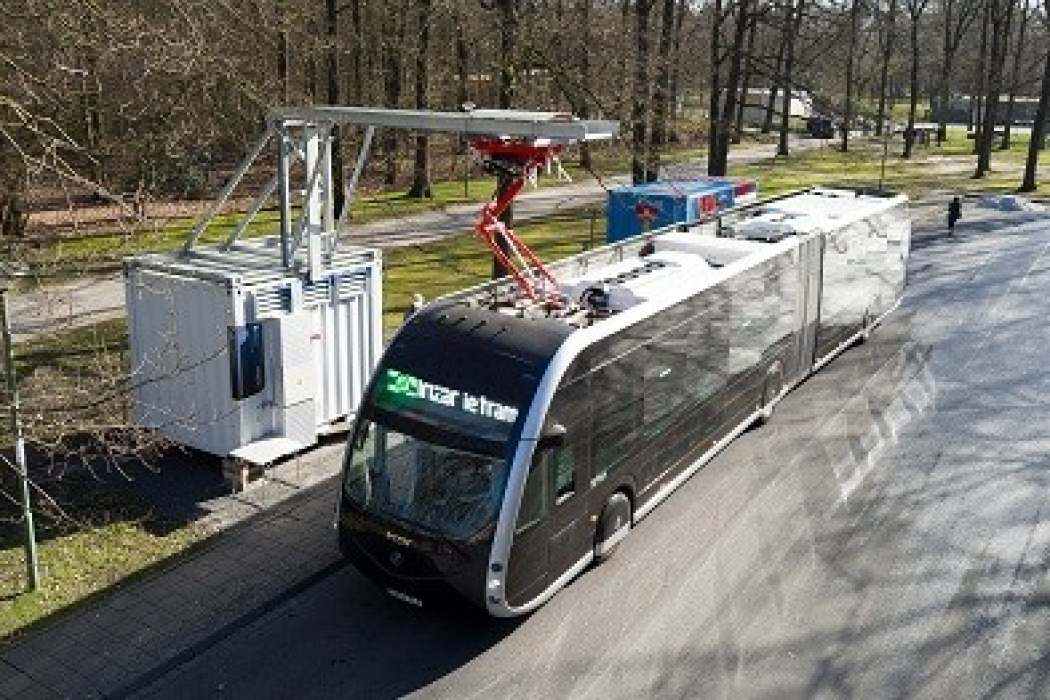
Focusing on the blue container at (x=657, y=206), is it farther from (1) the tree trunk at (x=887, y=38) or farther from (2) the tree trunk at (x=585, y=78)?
(1) the tree trunk at (x=887, y=38)

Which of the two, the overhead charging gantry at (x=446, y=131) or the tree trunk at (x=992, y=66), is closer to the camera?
the overhead charging gantry at (x=446, y=131)

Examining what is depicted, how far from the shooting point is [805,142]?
63.9 metres

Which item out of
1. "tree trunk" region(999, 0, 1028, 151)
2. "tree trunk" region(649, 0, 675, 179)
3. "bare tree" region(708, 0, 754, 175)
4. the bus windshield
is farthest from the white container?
"tree trunk" region(999, 0, 1028, 151)

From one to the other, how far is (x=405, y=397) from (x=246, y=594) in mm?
2614

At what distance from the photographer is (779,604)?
931cm

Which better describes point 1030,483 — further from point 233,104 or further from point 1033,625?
point 233,104

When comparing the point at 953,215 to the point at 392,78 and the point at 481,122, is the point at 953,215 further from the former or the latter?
the point at 481,122

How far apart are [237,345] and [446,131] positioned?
11.5 ft

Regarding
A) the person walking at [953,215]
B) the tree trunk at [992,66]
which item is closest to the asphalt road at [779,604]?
the person walking at [953,215]

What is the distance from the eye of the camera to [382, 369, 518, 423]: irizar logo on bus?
8.38 m

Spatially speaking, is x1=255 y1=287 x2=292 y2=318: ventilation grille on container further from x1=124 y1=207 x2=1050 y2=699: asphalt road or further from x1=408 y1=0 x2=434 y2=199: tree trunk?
x1=408 y1=0 x2=434 y2=199: tree trunk

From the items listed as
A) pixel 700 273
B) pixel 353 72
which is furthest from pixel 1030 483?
pixel 353 72

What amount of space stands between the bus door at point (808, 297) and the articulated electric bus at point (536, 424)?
2.36 metres

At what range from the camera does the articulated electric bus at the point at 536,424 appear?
329 inches
